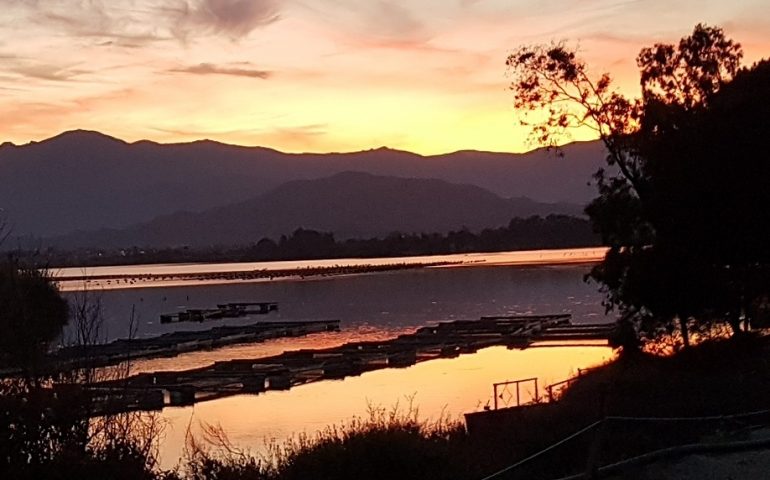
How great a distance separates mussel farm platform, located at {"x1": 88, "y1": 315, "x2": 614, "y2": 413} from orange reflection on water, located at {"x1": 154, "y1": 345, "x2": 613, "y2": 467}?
98 cm

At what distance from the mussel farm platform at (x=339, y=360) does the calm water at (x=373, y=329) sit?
1.16 metres

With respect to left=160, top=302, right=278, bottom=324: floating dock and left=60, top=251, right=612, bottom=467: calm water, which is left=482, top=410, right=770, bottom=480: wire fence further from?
left=160, top=302, right=278, bottom=324: floating dock

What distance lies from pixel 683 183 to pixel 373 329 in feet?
142

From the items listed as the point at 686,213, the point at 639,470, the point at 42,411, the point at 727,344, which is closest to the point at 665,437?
the point at 639,470

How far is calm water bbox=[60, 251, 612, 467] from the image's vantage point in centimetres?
3062

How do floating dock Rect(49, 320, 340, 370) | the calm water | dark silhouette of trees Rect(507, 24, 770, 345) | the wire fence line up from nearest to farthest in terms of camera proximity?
the wire fence → dark silhouette of trees Rect(507, 24, 770, 345) → the calm water → floating dock Rect(49, 320, 340, 370)

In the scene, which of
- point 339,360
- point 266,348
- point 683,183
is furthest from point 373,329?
point 683,183

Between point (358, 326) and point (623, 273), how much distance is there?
4231cm

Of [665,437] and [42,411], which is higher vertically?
[42,411]

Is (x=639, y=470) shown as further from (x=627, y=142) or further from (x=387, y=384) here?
(x=387, y=384)

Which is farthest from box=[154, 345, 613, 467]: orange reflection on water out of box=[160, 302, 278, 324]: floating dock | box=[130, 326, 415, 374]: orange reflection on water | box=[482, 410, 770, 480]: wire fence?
box=[160, 302, 278, 324]: floating dock

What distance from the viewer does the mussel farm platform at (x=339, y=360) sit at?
1480 inches

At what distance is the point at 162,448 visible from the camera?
82.7 feet

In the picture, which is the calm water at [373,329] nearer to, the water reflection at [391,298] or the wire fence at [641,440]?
the water reflection at [391,298]
